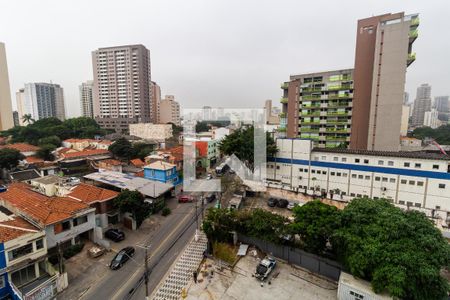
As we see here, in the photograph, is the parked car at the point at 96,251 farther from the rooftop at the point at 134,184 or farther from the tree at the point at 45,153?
the tree at the point at 45,153

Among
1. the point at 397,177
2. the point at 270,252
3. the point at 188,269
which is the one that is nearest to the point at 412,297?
the point at 270,252

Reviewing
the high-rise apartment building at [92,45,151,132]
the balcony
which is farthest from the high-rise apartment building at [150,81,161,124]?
the balcony

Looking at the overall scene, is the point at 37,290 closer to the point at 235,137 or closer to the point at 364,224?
the point at 364,224

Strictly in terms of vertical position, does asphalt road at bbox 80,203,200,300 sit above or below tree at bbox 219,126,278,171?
below

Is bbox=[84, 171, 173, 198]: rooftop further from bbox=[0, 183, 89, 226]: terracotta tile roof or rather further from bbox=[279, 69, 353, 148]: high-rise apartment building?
bbox=[279, 69, 353, 148]: high-rise apartment building

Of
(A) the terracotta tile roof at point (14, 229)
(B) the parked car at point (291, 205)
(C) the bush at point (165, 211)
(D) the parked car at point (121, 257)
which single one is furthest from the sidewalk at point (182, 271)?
(B) the parked car at point (291, 205)

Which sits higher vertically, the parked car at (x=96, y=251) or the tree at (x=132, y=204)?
the tree at (x=132, y=204)
